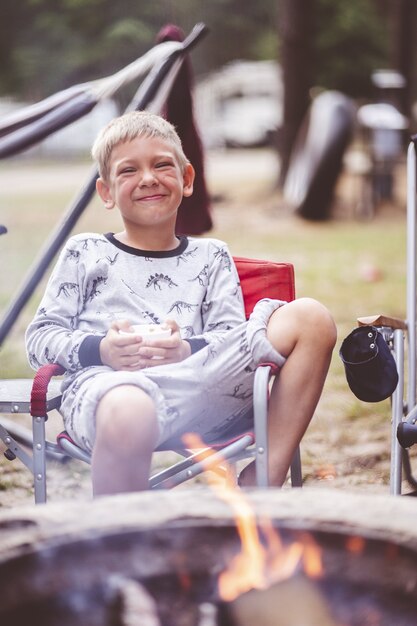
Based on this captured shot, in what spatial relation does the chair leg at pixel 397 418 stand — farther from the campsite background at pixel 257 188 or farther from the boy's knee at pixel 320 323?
the campsite background at pixel 257 188

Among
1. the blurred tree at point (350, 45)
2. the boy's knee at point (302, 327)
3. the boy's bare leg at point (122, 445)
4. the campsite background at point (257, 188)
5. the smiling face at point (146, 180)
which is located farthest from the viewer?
the blurred tree at point (350, 45)

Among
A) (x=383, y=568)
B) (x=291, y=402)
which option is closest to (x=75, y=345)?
(x=291, y=402)

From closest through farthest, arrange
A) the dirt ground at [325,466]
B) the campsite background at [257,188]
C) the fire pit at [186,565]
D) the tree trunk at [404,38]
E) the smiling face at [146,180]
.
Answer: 1. the fire pit at [186,565]
2. the smiling face at [146,180]
3. the dirt ground at [325,466]
4. the campsite background at [257,188]
5. the tree trunk at [404,38]

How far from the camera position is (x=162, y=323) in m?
2.71

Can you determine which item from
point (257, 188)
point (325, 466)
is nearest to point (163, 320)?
point (325, 466)

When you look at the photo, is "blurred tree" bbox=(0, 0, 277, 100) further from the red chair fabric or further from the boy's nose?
the boy's nose

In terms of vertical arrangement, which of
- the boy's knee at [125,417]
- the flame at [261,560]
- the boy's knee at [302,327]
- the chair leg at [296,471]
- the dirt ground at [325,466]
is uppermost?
the boy's knee at [302,327]

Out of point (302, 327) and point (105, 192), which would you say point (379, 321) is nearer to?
point (302, 327)

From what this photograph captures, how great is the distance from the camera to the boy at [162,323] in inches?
100.0

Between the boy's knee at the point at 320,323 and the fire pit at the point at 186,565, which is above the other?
the boy's knee at the point at 320,323

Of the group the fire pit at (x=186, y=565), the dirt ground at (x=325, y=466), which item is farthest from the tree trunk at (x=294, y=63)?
the fire pit at (x=186, y=565)

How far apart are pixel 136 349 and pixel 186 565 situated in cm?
93

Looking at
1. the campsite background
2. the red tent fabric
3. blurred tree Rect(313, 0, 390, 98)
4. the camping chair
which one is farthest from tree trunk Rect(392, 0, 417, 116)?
the camping chair

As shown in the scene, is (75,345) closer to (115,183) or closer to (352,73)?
(115,183)
